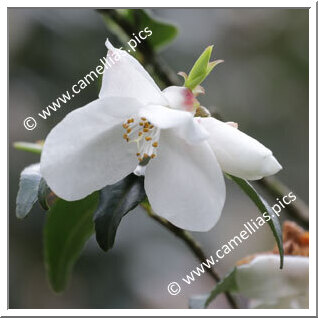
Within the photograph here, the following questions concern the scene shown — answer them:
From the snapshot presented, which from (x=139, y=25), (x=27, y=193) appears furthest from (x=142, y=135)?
(x=139, y=25)

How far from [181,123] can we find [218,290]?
0.34 meters

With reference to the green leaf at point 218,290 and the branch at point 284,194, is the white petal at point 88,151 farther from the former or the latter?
the branch at point 284,194

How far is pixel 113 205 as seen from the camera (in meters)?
0.67

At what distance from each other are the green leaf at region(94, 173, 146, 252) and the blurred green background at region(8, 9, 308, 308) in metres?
1.72

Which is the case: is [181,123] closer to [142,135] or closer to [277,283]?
[142,135]

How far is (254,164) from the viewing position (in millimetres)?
604

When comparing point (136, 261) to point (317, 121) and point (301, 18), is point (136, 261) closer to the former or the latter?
point (301, 18)

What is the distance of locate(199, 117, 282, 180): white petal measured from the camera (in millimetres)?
603

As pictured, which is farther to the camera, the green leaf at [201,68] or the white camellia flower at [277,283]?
the white camellia flower at [277,283]

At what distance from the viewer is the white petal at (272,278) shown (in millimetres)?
854

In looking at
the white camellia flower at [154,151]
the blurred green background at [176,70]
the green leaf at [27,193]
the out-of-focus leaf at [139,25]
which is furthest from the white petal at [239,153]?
the blurred green background at [176,70]

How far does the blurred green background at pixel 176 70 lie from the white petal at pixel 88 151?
69.5 inches

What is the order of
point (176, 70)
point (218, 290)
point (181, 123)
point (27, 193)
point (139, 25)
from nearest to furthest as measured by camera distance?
point (181, 123) → point (27, 193) → point (218, 290) → point (139, 25) → point (176, 70)

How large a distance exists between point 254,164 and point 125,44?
2.03 feet
